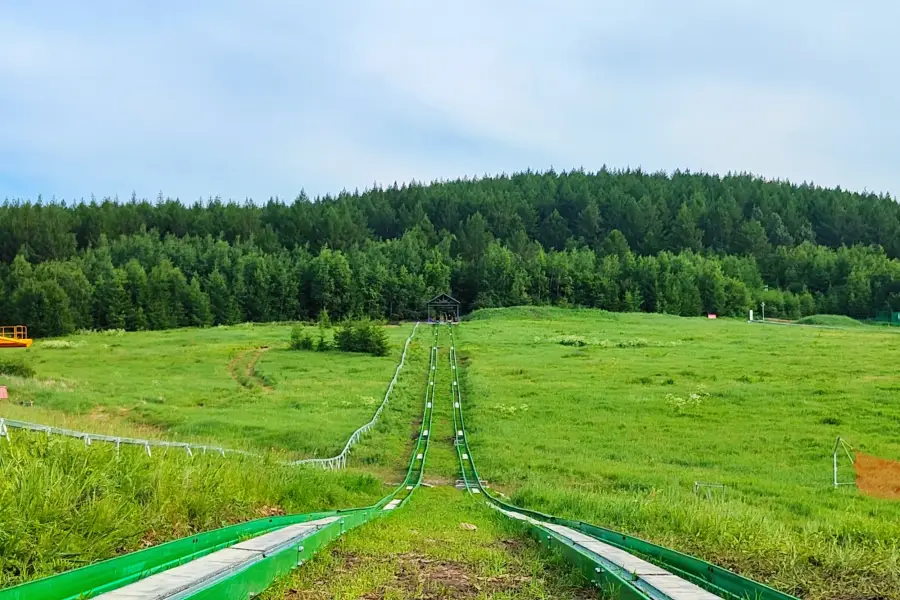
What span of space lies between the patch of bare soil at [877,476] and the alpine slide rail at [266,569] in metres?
13.7

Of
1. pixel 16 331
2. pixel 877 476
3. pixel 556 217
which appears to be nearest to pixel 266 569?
pixel 877 476

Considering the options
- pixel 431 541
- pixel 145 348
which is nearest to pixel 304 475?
pixel 431 541

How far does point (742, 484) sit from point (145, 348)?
53.2 meters

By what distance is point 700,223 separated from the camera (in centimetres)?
14975

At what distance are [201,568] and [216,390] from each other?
113 ft

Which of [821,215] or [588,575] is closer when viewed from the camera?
[588,575]

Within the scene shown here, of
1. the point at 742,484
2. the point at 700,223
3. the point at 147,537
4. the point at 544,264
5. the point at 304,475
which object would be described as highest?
the point at 700,223

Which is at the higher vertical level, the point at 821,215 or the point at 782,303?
the point at 821,215

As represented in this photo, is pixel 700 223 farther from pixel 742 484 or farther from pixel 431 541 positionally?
pixel 431 541

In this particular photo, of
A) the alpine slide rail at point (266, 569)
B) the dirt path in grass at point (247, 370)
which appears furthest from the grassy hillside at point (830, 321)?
the alpine slide rail at point (266, 569)

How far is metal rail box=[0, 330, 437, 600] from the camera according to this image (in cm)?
425

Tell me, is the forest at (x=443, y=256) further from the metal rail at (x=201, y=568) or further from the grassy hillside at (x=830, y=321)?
the metal rail at (x=201, y=568)

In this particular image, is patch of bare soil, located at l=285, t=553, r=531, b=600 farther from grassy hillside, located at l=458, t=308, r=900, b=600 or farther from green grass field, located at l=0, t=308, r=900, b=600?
grassy hillside, located at l=458, t=308, r=900, b=600

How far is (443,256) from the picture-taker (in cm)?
11656
